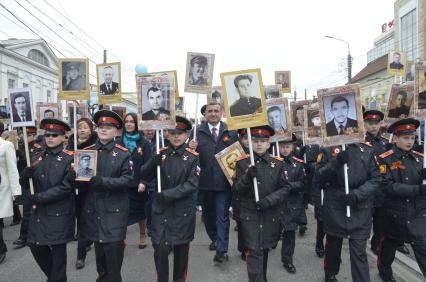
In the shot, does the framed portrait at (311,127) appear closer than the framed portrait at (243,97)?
No

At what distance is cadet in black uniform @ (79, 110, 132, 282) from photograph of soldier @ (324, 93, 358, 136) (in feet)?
8.32

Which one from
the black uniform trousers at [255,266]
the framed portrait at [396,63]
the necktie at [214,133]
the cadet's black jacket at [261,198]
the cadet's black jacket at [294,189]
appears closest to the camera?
the black uniform trousers at [255,266]

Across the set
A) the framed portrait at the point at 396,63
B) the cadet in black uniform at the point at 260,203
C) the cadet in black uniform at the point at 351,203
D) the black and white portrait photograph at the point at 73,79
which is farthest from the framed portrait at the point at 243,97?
the framed portrait at the point at 396,63

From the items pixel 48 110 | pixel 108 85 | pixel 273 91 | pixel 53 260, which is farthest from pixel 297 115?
pixel 48 110

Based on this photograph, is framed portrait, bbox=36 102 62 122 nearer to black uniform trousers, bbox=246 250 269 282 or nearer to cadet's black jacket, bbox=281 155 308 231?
cadet's black jacket, bbox=281 155 308 231

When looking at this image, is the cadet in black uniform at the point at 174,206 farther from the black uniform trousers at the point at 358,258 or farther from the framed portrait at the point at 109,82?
the framed portrait at the point at 109,82

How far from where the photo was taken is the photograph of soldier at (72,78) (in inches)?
241

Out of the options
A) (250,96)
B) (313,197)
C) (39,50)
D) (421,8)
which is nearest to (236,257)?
(313,197)

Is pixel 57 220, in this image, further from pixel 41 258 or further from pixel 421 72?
pixel 421 72

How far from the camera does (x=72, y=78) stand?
6152 millimetres

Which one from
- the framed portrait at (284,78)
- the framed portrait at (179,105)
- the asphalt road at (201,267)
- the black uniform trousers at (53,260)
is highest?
the framed portrait at (284,78)

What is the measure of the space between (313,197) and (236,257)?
174 centimetres

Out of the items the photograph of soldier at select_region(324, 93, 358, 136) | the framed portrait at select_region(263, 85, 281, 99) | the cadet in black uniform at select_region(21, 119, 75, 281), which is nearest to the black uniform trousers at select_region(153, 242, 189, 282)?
the cadet in black uniform at select_region(21, 119, 75, 281)

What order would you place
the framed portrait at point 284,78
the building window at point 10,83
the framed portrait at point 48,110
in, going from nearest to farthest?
the framed portrait at point 48,110 < the framed portrait at point 284,78 < the building window at point 10,83
